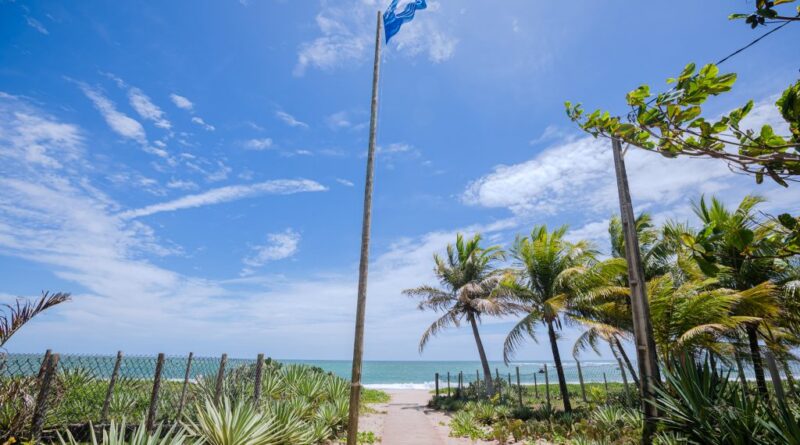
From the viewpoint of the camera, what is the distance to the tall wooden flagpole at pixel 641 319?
6.04 m

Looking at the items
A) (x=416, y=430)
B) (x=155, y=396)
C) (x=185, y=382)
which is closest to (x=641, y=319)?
(x=416, y=430)

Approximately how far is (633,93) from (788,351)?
18.7m

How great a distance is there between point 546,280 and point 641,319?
25.0 ft

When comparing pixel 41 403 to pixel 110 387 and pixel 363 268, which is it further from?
pixel 363 268

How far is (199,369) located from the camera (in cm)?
879

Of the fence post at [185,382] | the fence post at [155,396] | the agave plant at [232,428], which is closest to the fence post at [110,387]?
the fence post at [155,396]

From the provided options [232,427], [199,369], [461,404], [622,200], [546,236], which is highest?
[546,236]

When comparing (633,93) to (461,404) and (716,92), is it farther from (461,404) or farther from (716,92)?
(461,404)

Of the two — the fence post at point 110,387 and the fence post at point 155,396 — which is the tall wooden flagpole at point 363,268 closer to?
the fence post at point 155,396

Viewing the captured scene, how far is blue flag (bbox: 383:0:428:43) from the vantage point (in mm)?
7330

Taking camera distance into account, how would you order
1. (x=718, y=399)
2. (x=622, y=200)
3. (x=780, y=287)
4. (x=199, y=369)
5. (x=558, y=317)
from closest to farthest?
(x=718, y=399) → (x=622, y=200) → (x=199, y=369) → (x=780, y=287) → (x=558, y=317)

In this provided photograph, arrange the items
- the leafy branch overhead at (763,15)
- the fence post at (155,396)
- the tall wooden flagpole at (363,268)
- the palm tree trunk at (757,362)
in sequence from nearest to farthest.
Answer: the leafy branch overhead at (763,15) → the tall wooden flagpole at (363,268) → the fence post at (155,396) → the palm tree trunk at (757,362)

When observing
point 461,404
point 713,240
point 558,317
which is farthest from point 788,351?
point 713,240

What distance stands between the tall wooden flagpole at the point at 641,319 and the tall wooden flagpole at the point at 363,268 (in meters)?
3.85
